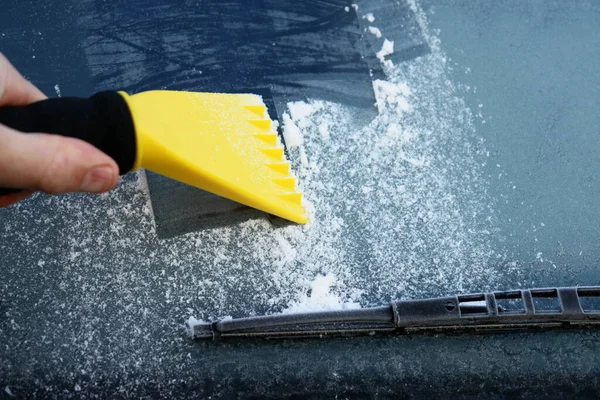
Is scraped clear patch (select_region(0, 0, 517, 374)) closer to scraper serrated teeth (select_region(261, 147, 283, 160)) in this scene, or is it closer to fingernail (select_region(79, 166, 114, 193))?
scraper serrated teeth (select_region(261, 147, 283, 160))

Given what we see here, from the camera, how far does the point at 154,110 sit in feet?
3.46

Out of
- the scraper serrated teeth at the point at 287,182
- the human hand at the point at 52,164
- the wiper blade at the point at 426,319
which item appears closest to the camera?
the human hand at the point at 52,164

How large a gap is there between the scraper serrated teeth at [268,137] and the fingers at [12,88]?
40 centimetres

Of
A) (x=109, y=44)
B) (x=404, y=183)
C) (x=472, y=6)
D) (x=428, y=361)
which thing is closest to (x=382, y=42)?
(x=472, y=6)

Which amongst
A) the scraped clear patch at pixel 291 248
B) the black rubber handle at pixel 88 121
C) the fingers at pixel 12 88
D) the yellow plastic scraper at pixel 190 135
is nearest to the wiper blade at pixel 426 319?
the scraped clear patch at pixel 291 248

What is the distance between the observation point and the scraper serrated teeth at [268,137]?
1174 millimetres

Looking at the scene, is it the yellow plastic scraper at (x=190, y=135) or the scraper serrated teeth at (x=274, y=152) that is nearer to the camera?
the yellow plastic scraper at (x=190, y=135)

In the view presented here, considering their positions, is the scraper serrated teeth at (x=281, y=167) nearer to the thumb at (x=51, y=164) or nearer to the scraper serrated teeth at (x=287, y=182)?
the scraper serrated teeth at (x=287, y=182)

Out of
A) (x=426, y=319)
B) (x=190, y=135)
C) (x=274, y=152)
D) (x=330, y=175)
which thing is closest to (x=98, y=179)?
(x=190, y=135)

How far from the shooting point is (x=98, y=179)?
0.98 m

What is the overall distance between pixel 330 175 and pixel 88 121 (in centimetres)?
45

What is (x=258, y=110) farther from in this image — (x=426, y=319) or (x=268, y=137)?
(x=426, y=319)

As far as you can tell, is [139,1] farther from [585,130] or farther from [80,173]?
[585,130]

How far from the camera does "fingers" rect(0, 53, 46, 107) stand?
1069mm
